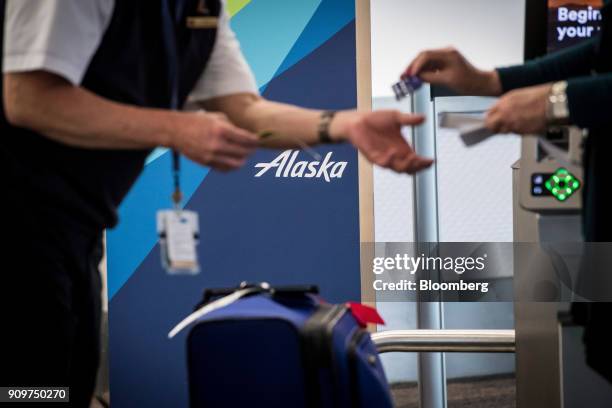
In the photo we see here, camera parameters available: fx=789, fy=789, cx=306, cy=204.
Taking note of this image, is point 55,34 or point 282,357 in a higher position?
point 55,34

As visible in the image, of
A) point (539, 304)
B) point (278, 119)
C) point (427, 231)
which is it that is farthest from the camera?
point (427, 231)

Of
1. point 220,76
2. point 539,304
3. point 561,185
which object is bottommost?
point 539,304

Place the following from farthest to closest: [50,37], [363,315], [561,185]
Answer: [561,185] < [363,315] < [50,37]

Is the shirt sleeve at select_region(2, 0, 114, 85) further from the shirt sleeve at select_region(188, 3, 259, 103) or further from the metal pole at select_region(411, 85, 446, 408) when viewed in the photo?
the metal pole at select_region(411, 85, 446, 408)

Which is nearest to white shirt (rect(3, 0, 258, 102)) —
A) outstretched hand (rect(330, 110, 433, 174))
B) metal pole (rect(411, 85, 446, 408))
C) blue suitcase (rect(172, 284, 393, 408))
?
outstretched hand (rect(330, 110, 433, 174))

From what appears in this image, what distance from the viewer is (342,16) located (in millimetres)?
2910

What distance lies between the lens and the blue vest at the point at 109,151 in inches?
48.9

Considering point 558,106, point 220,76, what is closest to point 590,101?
point 558,106

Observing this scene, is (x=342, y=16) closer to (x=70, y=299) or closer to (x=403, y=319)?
(x=403, y=319)

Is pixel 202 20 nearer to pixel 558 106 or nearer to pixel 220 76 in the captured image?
pixel 220 76

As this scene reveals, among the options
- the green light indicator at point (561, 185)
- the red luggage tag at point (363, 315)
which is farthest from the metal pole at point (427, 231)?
the red luggage tag at point (363, 315)

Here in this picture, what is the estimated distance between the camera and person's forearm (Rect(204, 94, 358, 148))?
1.30 metres

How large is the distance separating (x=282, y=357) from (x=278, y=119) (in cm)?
49

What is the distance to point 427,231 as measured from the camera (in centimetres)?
283
